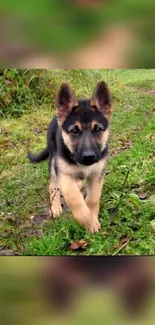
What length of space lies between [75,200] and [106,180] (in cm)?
13

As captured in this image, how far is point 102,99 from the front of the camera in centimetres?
176

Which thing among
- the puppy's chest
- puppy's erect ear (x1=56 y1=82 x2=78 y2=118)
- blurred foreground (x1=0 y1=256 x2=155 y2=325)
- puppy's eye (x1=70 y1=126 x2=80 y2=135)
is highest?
puppy's erect ear (x1=56 y1=82 x2=78 y2=118)

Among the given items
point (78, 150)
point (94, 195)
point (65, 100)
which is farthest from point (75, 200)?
point (65, 100)

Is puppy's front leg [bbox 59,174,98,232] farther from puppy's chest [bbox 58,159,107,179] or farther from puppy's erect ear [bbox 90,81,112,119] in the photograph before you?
puppy's erect ear [bbox 90,81,112,119]

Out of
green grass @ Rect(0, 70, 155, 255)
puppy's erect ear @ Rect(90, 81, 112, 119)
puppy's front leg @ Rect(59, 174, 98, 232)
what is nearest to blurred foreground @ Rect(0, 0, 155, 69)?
green grass @ Rect(0, 70, 155, 255)

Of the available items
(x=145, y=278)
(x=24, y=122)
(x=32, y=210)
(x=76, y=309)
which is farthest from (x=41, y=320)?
(x=24, y=122)

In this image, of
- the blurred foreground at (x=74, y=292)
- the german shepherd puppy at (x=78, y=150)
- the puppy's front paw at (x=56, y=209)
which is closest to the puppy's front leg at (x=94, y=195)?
the german shepherd puppy at (x=78, y=150)

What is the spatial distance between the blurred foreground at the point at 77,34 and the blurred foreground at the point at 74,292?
472mm

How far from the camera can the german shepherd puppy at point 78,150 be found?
5.76 ft

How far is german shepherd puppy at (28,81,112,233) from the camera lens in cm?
176

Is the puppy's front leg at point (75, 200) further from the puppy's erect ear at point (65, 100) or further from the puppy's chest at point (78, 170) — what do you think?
the puppy's erect ear at point (65, 100)

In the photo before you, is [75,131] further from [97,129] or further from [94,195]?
[94,195]

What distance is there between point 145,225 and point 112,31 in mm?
686

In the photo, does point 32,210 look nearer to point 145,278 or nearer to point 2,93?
point 2,93
